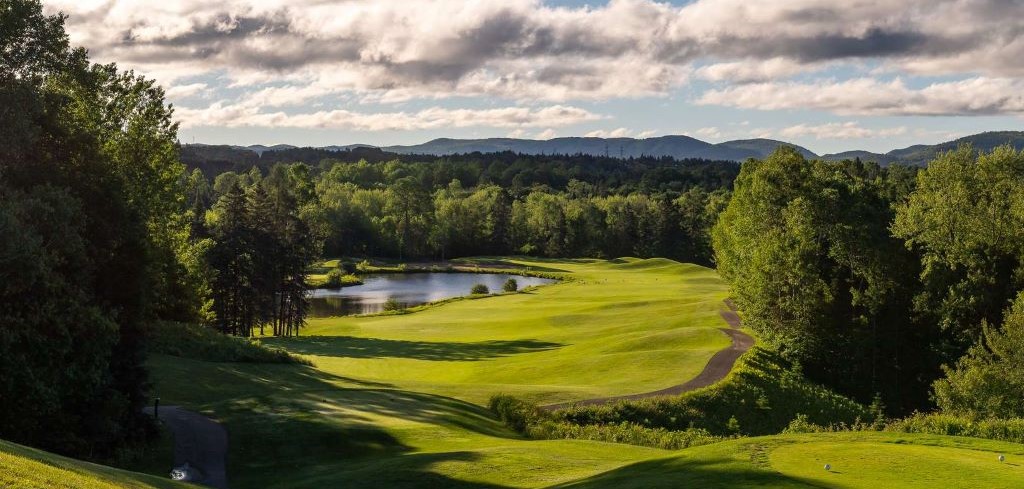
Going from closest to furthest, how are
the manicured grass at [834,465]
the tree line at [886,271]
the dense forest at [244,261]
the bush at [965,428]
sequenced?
the manicured grass at [834,465] < the dense forest at [244,261] < the bush at [965,428] < the tree line at [886,271]

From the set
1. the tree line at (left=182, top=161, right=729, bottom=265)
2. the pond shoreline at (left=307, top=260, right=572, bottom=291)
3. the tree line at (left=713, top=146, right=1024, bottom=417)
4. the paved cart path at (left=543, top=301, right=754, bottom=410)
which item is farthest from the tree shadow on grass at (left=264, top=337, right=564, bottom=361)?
the tree line at (left=182, top=161, right=729, bottom=265)

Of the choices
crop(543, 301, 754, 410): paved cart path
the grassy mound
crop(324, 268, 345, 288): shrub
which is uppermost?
crop(543, 301, 754, 410): paved cart path

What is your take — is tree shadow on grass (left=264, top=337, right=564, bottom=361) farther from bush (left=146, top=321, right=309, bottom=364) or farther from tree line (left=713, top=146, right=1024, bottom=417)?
tree line (left=713, top=146, right=1024, bottom=417)

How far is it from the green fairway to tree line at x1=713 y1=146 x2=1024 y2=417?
5.73 metres

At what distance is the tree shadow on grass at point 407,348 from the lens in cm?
5381

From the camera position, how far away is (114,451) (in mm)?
24562

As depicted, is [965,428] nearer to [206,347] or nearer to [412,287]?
[206,347]

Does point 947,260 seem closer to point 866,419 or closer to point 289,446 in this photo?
point 866,419

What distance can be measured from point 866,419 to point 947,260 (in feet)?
37.1

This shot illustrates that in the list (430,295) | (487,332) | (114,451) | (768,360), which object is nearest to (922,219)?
(768,360)

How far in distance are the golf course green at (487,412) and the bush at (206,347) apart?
49.4 inches

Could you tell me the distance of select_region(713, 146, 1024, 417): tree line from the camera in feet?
141

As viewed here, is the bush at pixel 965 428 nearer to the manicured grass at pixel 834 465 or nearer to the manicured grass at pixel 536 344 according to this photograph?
the manicured grass at pixel 834 465

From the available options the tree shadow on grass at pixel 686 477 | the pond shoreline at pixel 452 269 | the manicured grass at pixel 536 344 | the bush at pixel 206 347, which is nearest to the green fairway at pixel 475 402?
the tree shadow on grass at pixel 686 477
